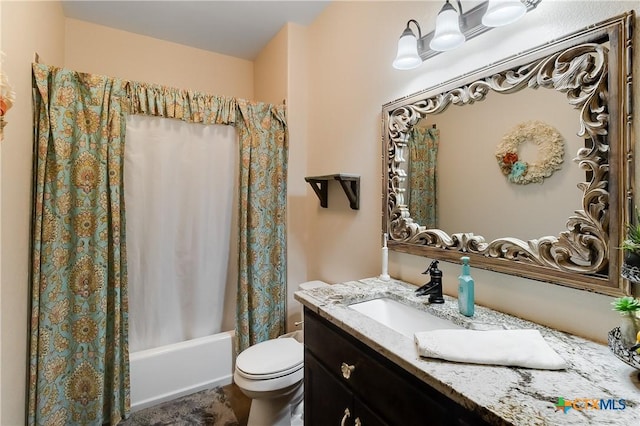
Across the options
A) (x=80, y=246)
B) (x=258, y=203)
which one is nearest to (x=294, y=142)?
(x=258, y=203)

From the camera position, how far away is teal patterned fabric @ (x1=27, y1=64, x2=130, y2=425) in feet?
5.06

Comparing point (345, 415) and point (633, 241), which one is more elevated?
point (633, 241)

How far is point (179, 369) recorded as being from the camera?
77.8 inches

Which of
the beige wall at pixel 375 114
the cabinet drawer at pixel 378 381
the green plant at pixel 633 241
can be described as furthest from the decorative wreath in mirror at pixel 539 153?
the cabinet drawer at pixel 378 381

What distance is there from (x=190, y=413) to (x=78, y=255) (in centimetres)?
115

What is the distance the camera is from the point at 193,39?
255 centimetres

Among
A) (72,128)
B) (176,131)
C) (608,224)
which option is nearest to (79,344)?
(72,128)

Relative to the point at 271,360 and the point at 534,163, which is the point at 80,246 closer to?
the point at 271,360

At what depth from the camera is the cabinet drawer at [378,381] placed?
740 millimetres

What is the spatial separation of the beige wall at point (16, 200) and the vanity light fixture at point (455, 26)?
1.58 meters

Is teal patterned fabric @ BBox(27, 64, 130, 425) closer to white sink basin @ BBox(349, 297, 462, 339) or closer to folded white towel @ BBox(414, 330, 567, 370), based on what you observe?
white sink basin @ BBox(349, 297, 462, 339)

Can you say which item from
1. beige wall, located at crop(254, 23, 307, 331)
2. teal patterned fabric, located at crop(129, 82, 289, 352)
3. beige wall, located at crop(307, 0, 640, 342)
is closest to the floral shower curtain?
teal patterned fabric, located at crop(129, 82, 289, 352)

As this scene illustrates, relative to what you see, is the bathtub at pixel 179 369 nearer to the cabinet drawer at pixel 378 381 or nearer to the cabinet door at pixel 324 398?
the cabinet door at pixel 324 398

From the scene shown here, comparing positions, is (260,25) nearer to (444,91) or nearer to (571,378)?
(444,91)
